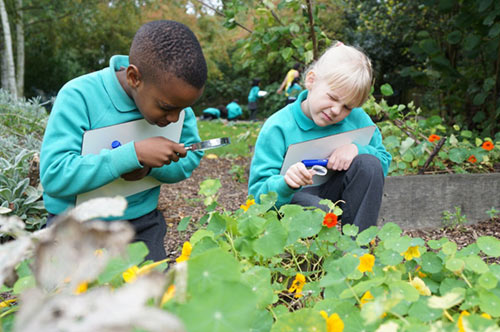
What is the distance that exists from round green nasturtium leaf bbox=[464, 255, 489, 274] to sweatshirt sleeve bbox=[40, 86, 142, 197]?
1.02 metres

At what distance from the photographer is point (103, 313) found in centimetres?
32

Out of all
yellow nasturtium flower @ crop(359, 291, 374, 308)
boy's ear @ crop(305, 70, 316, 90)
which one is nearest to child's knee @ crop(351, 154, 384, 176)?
boy's ear @ crop(305, 70, 316, 90)

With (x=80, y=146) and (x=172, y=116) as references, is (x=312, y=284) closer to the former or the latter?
(x=172, y=116)

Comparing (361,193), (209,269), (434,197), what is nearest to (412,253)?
(209,269)

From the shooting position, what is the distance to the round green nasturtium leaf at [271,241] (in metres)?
0.82

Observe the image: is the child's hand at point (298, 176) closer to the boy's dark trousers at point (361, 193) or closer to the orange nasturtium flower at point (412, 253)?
the boy's dark trousers at point (361, 193)

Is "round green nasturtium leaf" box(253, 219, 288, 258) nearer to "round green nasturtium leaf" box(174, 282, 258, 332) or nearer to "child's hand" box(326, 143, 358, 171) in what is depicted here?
"round green nasturtium leaf" box(174, 282, 258, 332)

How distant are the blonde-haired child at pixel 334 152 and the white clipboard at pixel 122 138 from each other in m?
0.39

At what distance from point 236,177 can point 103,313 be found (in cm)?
358

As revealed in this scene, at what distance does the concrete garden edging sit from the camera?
2.35m

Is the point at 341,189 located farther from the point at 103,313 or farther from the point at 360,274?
the point at 103,313

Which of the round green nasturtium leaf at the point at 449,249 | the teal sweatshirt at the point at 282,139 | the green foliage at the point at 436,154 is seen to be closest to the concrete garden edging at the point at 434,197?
the green foliage at the point at 436,154

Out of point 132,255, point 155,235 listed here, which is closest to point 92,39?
point 155,235

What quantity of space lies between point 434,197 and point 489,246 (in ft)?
5.44
